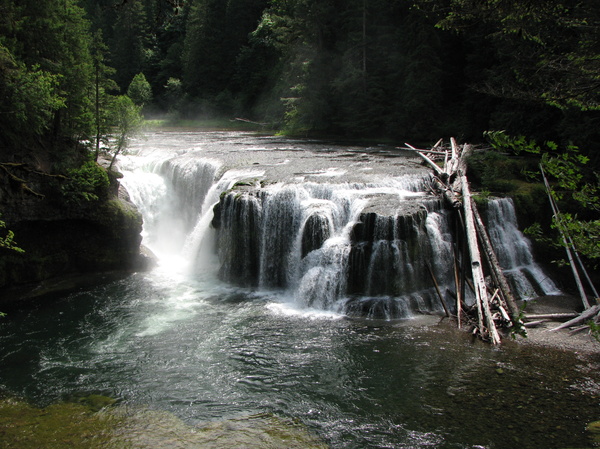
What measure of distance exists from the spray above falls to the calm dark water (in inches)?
54.0

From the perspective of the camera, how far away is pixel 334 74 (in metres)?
36.1

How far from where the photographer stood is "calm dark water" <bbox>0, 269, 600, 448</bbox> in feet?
26.1

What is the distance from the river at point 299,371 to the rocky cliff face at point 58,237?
5.30ft

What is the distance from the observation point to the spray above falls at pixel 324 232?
528 inches

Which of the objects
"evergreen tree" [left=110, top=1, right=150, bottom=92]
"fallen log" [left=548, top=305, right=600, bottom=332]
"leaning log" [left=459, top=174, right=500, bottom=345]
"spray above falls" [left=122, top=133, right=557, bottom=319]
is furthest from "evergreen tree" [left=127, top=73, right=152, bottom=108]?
"fallen log" [left=548, top=305, right=600, bottom=332]

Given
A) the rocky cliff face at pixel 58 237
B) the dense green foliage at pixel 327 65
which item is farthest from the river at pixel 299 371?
the dense green foliage at pixel 327 65

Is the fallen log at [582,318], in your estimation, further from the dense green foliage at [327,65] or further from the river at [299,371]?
the dense green foliage at [327,65]

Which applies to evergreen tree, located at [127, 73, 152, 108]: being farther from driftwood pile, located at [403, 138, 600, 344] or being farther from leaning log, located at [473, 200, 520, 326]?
leaning log, located at [473, 200, 520, 326]

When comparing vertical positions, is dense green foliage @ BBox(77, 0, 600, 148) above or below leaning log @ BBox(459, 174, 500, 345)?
above

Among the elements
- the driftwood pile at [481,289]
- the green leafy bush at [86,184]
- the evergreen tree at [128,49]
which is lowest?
the driftwood pile at [481,289]

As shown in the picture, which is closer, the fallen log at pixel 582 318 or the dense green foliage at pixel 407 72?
the fallen log at pixel 582 318

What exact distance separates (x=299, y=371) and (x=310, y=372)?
0.23m

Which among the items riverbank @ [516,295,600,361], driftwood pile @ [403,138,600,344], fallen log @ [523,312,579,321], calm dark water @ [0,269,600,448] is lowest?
→ calm dark water @ [0,269,600,448]

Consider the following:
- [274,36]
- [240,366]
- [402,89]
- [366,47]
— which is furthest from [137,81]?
[240,366]
